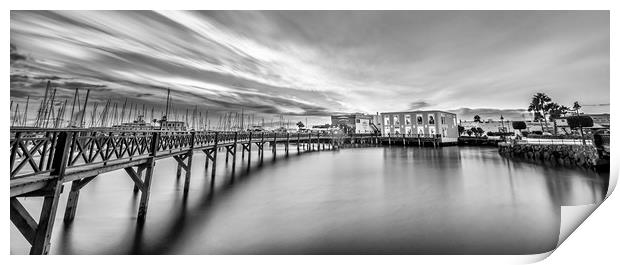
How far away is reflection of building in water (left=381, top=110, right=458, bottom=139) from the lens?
68.2 ft

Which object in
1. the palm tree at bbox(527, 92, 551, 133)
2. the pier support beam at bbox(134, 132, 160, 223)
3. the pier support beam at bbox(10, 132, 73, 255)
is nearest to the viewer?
the pier support beam at bbox(10, 132, 73, 255)

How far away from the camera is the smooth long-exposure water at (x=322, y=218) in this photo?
8.22 feet

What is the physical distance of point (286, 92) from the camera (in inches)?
272

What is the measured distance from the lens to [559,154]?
8375mm

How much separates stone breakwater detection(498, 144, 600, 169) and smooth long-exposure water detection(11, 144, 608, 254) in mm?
1107

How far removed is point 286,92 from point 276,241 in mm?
5050

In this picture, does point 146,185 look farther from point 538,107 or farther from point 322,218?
point 538,107

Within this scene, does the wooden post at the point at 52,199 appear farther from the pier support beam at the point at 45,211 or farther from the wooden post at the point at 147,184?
the wooden post at the point at 147,184

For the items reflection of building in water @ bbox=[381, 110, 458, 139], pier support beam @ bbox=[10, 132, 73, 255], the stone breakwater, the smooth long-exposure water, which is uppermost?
reflection of building in water @ bbox=[381, 110, 458, 139]

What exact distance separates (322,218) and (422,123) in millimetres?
21198

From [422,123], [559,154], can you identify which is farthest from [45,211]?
[422,123]

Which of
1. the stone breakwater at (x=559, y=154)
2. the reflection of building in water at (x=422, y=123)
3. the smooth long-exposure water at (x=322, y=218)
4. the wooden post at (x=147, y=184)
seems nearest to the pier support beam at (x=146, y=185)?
the wooden post at (x=147, y=184)

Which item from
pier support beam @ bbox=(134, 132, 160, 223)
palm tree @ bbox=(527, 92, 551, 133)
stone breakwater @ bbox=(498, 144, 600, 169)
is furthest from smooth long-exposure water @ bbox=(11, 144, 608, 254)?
palm tree @ bbox=(527, 92, 551, 133)

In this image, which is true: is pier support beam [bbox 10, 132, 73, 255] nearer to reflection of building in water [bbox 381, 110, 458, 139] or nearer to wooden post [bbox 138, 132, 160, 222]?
wooden post [bbox 138, 132, 160, 222]
